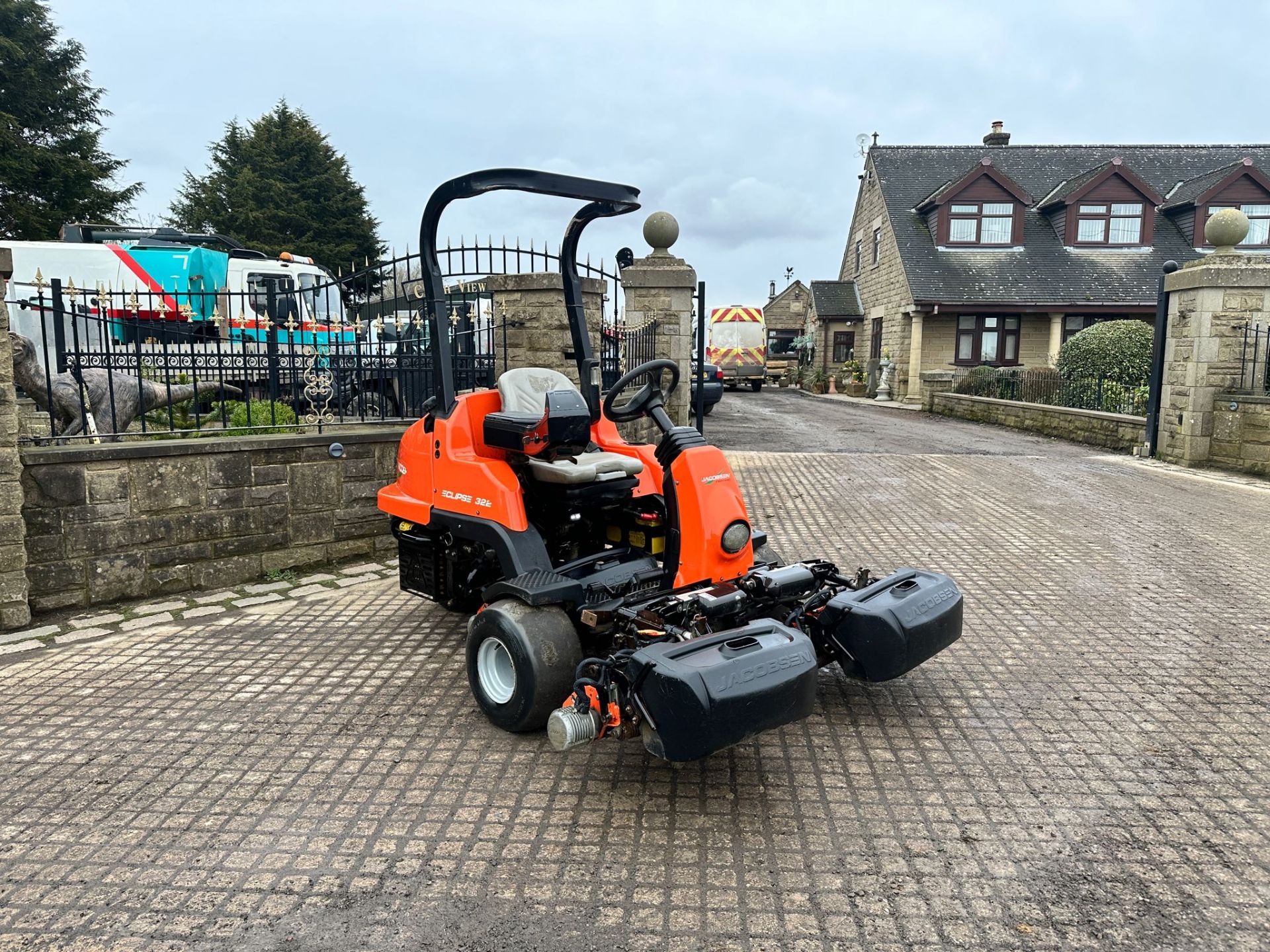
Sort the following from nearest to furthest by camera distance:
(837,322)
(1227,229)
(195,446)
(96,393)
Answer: (195,446) → (96,393) → (1227,229) → (837,322)

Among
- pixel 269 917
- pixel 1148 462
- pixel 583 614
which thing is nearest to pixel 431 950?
pixel 269 917

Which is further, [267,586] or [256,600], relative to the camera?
[267,586]

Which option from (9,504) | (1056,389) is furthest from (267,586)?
(1056,389)

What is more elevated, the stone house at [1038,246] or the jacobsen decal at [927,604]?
the stone house at [1038,246]

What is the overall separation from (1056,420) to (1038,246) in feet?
40.8

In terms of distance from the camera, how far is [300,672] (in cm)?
418

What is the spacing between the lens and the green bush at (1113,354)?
15.1 metres

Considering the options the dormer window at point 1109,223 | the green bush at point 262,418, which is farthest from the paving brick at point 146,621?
the dormer window at point 1109,223

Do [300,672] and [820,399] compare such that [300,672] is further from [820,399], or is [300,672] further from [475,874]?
[820,399]

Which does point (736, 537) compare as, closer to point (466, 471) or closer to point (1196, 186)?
point (466, 471)

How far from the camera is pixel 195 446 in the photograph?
5.50 metres

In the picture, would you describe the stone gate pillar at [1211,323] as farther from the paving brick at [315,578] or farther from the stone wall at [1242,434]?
the paving brick at [315,578]

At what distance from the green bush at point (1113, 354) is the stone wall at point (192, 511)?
13259 mm

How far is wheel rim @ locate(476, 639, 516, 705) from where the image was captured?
3547 mm
